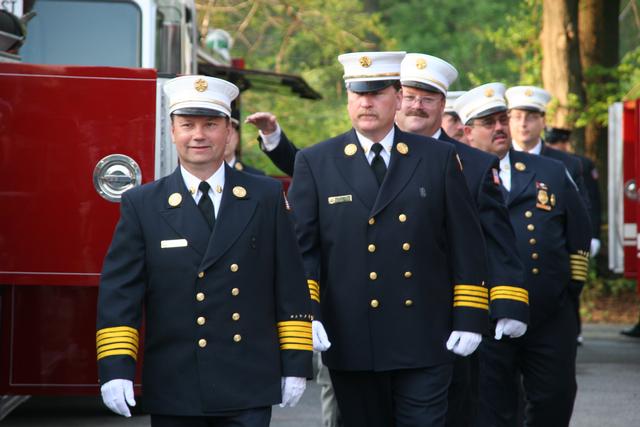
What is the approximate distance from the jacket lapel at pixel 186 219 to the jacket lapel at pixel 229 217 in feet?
0.13

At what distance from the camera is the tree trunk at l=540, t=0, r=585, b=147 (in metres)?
18.6

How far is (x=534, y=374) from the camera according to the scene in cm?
780

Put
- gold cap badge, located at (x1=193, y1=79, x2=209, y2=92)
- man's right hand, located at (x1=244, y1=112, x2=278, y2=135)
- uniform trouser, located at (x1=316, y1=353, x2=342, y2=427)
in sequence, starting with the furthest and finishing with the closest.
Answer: man's right hand, located at (x1=244, y1=112, x2=278, y2=135), uniform trouser, located at (x1=316, y1=353, x2=342, y2=427), gold cap badge, located at (x1=193, y1=79, x2=209, y2=92)

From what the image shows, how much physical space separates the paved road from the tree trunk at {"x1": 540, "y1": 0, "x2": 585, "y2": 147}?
6.18 meters

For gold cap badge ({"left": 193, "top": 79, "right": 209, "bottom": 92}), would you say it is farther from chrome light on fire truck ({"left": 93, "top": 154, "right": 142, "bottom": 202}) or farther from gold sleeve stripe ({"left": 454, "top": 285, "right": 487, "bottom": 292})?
chrome light on fire truck ({"left": 93, "top": 154, "right": 142, "bottom": 202})

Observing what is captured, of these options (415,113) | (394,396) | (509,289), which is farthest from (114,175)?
(394,396)

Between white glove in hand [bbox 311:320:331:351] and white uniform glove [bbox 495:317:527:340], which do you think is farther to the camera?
white uniform glove [bbox 495:317:527:340]

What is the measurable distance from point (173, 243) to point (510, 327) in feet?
6.77

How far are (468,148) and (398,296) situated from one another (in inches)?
45.4

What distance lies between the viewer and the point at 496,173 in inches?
268

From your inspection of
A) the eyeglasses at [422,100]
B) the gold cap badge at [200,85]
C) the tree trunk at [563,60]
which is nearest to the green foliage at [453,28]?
the tree trunk at [563,60]

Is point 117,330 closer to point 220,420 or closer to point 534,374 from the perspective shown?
point 220,420

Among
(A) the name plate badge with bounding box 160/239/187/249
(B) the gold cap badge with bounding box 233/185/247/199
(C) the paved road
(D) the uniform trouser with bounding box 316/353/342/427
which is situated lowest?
(C) the paved road

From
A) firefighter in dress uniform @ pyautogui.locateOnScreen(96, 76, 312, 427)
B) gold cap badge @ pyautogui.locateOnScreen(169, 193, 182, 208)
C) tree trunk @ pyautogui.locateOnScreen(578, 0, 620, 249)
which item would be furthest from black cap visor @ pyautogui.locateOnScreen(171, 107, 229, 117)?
tree trunk @ pyautogui.locateOnScreen(578, 0, 620, 249)
